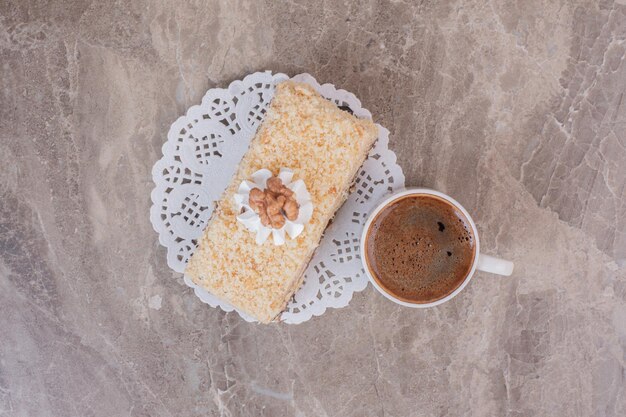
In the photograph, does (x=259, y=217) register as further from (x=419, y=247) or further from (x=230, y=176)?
(x=419, y=247)

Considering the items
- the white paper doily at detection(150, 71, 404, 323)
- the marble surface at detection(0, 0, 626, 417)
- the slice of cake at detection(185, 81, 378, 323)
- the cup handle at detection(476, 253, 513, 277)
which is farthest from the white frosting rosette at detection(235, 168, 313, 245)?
the cup handle at detection(476, 253, 513, 277)

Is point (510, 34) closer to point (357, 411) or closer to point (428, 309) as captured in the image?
point (428, 309)

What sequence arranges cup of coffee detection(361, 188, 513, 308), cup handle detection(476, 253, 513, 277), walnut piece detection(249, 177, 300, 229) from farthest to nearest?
cup of coffee detection(361, 188, 513, 308), cup handle detection(476, 253, 513, 277), walnut piece detection(249, 177, 300, 229)

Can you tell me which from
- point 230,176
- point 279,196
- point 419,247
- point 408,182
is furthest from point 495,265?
point 230,176

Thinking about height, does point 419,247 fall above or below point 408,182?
below

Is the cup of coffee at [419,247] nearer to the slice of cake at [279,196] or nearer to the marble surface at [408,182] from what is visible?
the marble surface at [408,182]

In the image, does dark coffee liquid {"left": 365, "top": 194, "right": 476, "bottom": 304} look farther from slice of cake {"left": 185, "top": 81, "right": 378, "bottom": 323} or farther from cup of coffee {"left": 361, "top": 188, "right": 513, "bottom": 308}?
slice of cake {"left": 185, "top": 81, "right": 378, "bottom": 323}
